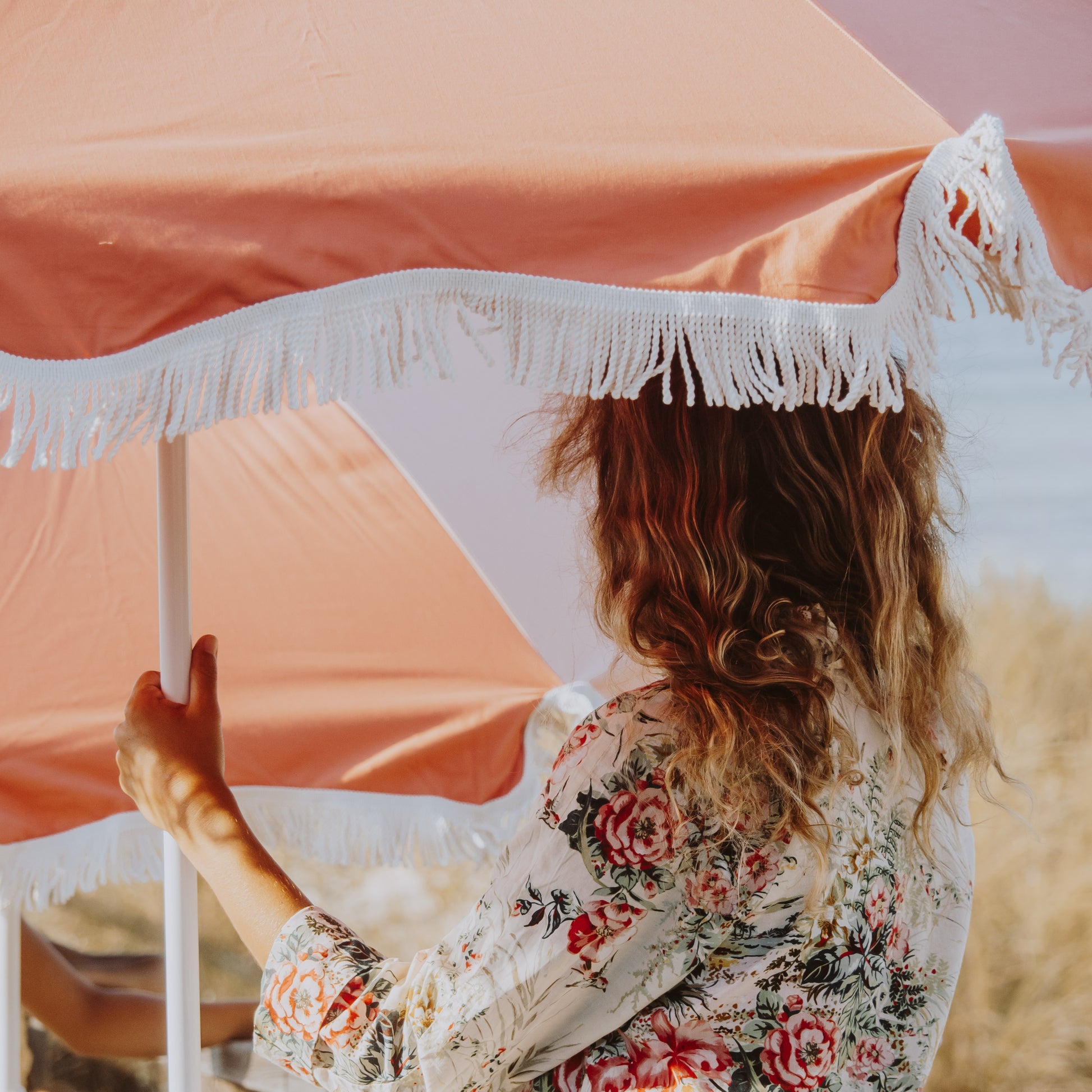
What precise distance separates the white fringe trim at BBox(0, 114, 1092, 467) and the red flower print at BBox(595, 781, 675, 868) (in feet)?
1.21

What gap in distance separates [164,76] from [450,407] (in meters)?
1.59

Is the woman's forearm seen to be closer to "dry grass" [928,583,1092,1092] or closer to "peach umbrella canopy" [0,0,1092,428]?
"peach umbrella canopy" [0,0,1092,428]

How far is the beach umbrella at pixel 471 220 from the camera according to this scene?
2.76 ft

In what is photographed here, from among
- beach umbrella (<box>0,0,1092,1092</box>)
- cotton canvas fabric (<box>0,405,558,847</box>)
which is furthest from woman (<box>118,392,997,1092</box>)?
cotton canvas fabric (<box>0,405,558,847</box>)

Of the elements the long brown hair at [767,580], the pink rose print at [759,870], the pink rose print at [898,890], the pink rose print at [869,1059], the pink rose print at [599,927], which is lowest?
the pink rose print at [869,1059]

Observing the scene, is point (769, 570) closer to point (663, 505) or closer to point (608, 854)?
point (663, 505)

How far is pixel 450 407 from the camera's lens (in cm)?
251

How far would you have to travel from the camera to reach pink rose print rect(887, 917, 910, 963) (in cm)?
119

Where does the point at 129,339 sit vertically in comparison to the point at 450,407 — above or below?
above

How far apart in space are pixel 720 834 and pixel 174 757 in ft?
2.11

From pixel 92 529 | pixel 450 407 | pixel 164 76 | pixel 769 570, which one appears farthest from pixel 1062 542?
pixel 164 76

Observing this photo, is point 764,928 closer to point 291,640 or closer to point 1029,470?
point 291,640

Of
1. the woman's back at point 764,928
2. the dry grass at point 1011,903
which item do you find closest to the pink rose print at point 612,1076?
the woman's back at point 764,928

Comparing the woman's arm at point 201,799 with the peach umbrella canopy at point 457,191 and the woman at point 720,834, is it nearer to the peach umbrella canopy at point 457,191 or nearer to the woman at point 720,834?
the woman at point 720,834
